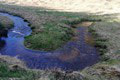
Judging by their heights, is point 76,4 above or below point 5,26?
above

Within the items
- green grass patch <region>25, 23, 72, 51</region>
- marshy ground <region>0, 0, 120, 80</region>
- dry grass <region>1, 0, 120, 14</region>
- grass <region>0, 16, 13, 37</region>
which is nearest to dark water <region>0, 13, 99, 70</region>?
grass <region>0, 16, 13, 37</region>

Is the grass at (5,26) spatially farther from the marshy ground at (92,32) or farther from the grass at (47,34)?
the marshy ground at (92,32)

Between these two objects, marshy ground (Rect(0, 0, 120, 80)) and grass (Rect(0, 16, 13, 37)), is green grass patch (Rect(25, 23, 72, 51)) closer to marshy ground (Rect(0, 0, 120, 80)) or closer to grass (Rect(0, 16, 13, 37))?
marshy ground (Rect(0, 0, 120, 80))

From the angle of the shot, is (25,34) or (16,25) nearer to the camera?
(25,34)

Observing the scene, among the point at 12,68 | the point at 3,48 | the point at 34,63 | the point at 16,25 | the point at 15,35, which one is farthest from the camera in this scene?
the point at 16,25

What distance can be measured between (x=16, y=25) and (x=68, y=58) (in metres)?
20.0

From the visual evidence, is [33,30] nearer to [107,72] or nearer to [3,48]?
[3,48]

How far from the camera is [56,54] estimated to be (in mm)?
30797

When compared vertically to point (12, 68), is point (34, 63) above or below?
below

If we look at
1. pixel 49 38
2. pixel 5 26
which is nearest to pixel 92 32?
pixel 49 38

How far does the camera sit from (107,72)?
2081 centimetres

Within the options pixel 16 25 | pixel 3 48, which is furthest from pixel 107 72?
pixel 16 25

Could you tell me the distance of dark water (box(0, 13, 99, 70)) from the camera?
87.8ft

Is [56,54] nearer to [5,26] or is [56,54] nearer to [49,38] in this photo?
[49,38]
